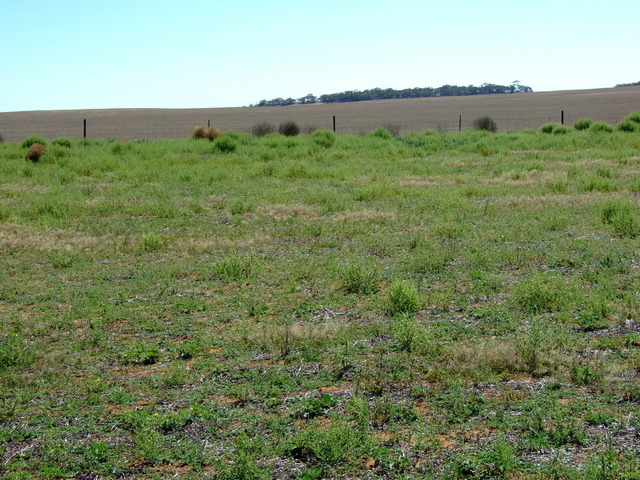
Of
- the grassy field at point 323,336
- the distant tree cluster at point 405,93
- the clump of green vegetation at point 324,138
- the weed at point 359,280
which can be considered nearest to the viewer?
the grassy field at point 323,336

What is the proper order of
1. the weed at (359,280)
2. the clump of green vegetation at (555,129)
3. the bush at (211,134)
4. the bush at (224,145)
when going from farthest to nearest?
the clump of green vegetation at (555,129)
the bush at (211,134)
the bush at (224,145)
the weed at (359,280)

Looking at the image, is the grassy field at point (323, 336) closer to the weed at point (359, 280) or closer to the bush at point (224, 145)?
the weed at point (359, 280)

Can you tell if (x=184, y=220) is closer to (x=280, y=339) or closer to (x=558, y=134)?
(x=280, y=339)

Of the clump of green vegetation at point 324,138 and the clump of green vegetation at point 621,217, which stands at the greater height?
the clump of green vegetation at point 324,138

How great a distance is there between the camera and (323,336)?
24.1 feet

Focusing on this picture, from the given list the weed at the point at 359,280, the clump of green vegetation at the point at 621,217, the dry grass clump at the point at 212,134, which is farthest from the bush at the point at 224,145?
the weed at the point at 359,280

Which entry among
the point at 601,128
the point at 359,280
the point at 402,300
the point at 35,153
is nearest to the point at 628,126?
the point at 601,128

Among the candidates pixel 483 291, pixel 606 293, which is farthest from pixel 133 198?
pixel 606 293

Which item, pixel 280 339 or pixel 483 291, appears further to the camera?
pixel 483 291

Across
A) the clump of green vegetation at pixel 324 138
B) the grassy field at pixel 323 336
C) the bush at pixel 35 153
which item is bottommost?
the grassy field at pixel 323 336

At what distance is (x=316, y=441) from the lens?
16.2 feet

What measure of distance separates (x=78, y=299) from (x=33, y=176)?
46.0 ft

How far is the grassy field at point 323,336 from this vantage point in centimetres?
496

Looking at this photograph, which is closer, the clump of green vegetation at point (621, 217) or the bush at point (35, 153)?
the clump of green vegetation at point (621, 217)
